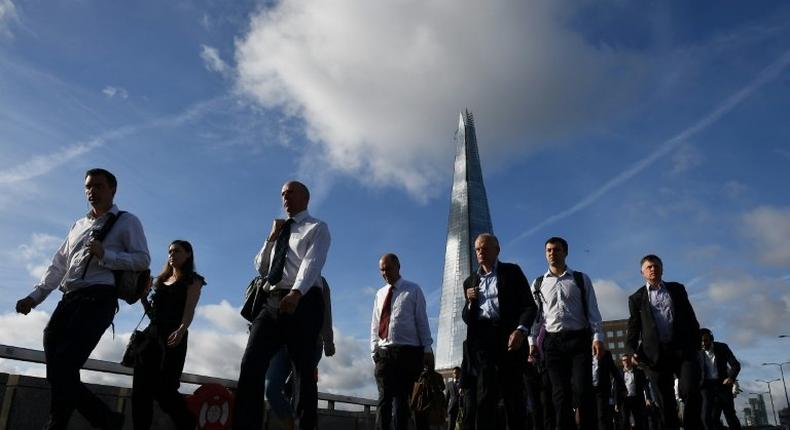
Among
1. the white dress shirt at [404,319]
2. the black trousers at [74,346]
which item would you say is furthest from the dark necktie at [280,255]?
the white dress shirt at [404,319]

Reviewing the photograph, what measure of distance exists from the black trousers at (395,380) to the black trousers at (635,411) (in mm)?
8049

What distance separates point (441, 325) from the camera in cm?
14450

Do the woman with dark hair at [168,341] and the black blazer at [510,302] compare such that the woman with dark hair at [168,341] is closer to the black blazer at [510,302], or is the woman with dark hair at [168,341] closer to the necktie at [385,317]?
the necktie at [385,317]

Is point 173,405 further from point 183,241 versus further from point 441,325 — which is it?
point 441,325

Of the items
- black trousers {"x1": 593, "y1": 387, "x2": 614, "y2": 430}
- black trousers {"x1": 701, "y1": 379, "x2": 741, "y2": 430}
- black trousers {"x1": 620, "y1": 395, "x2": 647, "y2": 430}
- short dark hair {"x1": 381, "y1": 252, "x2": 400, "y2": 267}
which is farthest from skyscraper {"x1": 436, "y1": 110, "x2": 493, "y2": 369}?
short dark hair {"x1": 381, "y1": 252, "x2": 400, "y2": 267}

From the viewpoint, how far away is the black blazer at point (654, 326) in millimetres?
6602

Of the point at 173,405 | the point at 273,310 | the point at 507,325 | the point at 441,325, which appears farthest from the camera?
the point at 441,325

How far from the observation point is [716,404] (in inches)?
374

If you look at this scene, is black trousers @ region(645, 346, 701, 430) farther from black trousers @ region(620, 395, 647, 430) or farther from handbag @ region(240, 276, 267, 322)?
black trousers @ region(620, 395, 647, 430)

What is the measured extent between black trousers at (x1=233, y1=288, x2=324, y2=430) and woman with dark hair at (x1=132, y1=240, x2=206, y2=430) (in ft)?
4.32

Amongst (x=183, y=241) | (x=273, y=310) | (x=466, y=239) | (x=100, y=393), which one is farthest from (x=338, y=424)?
(x=466, y=239)

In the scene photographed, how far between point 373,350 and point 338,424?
3.54 m

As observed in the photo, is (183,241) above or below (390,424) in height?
above

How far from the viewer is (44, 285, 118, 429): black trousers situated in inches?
169
